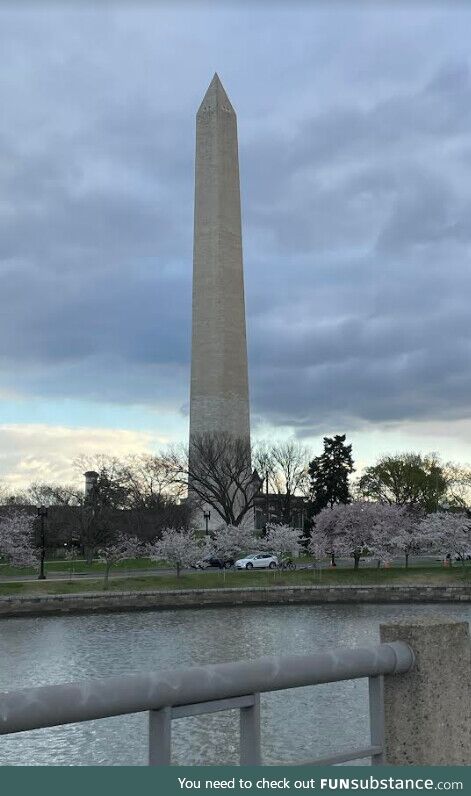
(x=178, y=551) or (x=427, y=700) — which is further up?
(x=427, y=700)

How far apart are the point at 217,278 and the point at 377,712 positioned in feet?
226

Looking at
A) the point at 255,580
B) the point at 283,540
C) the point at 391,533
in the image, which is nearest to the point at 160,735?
the point at 255,580

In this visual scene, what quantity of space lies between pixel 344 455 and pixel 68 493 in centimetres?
4166

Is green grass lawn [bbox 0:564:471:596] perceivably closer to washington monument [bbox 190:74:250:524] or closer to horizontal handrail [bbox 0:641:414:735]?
washington monument [bbox 190:74:250:524]

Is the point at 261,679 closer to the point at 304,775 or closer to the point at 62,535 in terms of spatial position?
the point at 304,775

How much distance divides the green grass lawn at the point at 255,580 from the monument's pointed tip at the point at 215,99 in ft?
128

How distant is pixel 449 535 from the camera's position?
54.7m

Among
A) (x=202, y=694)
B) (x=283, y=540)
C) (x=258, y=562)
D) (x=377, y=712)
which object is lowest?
(x=258, y=562)

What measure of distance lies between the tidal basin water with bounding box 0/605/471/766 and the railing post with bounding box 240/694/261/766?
4.99ft

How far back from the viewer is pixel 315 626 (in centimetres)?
3350

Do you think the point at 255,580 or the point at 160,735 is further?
the point at 255,580

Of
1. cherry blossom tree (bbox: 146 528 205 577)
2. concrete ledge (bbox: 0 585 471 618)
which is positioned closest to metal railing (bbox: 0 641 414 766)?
concrete ledge (bbox: 0 585 471 618)

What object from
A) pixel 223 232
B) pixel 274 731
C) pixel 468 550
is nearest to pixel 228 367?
pixel 223 232

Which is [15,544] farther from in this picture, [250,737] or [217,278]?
[250,737]
